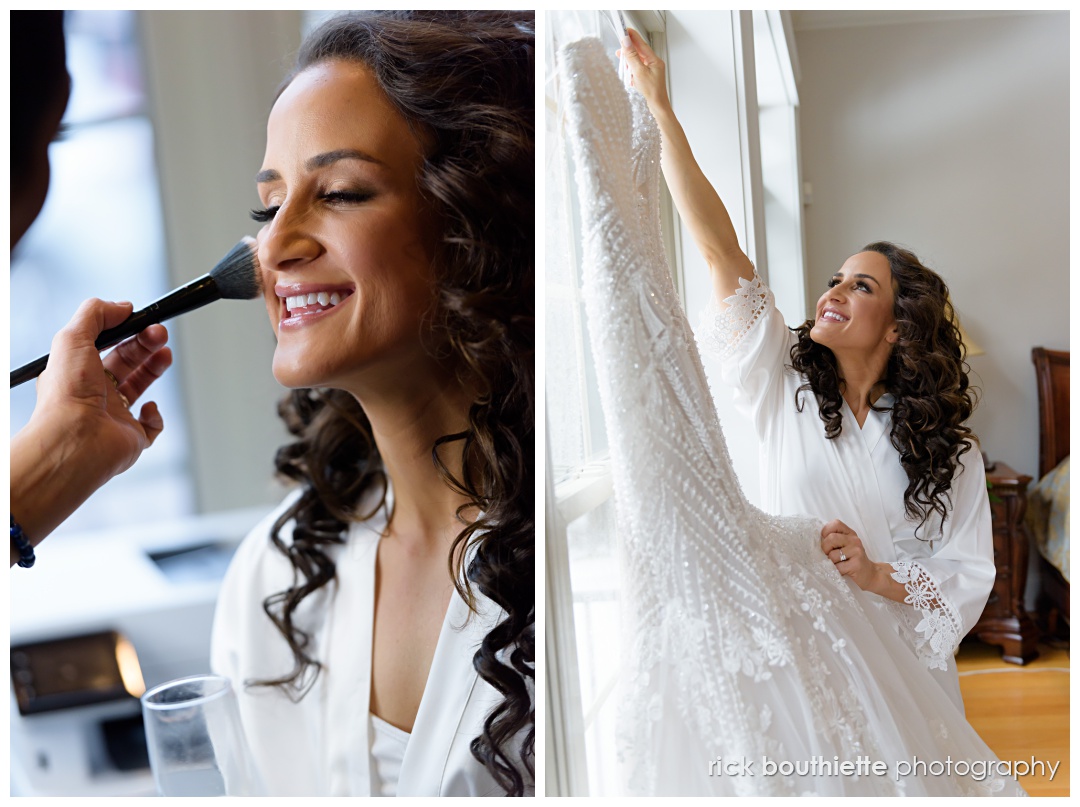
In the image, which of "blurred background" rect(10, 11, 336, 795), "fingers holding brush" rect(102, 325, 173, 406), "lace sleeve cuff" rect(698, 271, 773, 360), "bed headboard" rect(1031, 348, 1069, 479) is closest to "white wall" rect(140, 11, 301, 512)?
"blurred background" rect(10, 11, 336, 795)

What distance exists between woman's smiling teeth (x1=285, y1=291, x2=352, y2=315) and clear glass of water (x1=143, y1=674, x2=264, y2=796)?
16.0 inches

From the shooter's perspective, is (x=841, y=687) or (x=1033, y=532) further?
(x=1033, y=532)

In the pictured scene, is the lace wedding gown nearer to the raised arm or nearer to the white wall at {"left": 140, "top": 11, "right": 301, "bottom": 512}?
the raised arm

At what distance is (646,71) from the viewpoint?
0.88 meters

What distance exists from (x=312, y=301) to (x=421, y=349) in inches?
4.8

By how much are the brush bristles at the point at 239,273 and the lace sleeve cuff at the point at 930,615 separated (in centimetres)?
74

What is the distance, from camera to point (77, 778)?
1.02 metres

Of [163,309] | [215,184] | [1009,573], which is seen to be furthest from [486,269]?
[1009,573]

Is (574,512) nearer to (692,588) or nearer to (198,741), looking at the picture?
(692,588)

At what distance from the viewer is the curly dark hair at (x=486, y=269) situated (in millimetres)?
868

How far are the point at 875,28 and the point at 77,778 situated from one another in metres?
1.28

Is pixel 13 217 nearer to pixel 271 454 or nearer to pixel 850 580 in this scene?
pixel 271 454

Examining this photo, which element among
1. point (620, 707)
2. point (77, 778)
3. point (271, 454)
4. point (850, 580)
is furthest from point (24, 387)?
point (850, 580)

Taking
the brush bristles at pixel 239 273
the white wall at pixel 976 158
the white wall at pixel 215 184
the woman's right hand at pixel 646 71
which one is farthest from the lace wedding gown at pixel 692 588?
the white wall at pixel 215 184
